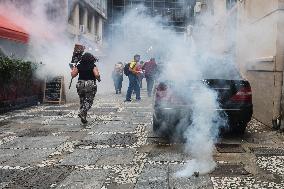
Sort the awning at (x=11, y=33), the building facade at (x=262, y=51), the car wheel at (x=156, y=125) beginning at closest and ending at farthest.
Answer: the car wheel at (x=156, y=125), the building facade at (x=262, y=51), the awning at (x=11, y=33)

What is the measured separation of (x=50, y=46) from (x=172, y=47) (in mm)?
5867

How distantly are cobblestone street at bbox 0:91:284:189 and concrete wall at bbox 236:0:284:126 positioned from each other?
2.06 ft

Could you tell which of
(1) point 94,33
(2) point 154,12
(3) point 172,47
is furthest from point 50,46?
(1) point 94,33

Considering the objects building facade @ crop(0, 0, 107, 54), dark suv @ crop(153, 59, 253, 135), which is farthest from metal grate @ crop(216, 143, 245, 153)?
building facade @ crop(0, 0, 107, 54)

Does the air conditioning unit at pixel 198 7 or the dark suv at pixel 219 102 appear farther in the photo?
the air conditioning unit at pixel 198 7

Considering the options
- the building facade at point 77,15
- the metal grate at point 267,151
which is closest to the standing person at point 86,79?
the metal grate at point 267,151

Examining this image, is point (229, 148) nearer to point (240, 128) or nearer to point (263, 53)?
point (240, 128)

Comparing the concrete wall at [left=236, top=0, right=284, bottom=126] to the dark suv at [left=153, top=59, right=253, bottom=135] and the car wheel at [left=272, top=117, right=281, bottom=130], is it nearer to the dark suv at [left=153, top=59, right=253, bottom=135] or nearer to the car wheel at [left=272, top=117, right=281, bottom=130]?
the car wheel at [left=272, top=117, right=281, bottom=130]

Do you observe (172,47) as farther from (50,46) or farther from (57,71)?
(50,46)

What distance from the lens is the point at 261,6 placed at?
10.5 m

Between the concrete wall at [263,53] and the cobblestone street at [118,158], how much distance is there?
0.63m

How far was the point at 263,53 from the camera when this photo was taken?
995cm

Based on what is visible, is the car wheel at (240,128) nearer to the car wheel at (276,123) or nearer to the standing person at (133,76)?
the car wheel at (276,123)

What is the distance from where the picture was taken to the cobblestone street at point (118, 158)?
480 cm
